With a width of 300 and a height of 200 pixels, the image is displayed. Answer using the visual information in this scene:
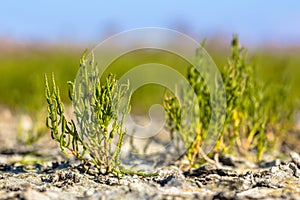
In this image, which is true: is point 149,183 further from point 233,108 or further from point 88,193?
point 233,108

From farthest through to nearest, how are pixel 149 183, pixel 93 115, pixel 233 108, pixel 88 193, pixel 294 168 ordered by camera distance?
pixel 233 108, pixel 294 168, pixel 93 115, pixel 149 183, pixel 88 193

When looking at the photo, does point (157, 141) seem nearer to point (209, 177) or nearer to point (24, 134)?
point (24, 134)

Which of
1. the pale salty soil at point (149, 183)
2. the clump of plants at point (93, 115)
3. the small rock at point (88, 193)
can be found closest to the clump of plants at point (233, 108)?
the pale salty soil at point (149, 183)

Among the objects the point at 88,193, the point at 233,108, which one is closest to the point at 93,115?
the point at 88,193

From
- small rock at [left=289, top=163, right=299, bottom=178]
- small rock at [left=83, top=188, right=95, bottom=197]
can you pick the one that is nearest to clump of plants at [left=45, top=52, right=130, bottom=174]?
small rock at [left=83, top=188, right=95, bottom=197]

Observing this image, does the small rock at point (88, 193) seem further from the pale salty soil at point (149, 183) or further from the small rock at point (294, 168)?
the small rock at point (294, 168)

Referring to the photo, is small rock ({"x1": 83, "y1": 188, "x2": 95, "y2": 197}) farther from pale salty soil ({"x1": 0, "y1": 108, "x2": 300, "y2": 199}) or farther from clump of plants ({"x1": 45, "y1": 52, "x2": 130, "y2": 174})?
clump of plants ({"x1": 45, "y1": 52, "x2": 130, "y2": 174})
